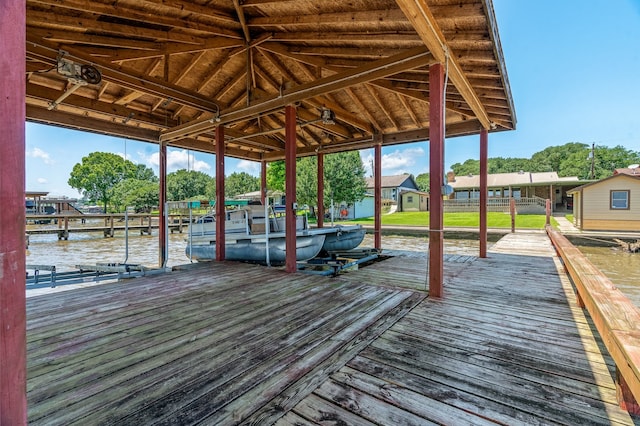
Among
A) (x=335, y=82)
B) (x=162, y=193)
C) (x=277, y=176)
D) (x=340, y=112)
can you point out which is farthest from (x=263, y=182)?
(x=277, y=176)

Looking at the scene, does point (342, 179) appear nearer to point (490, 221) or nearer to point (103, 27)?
point (490, 221)

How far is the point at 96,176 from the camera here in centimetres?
3672

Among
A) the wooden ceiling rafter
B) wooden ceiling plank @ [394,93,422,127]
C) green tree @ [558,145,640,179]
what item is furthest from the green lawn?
green tree @ [558,145,640,179]

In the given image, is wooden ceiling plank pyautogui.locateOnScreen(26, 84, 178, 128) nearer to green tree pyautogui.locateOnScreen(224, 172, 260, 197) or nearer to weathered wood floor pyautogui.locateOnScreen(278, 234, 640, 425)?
weathered wood floor pyautogui.locateOnScreen(278, 234, 640, 425)

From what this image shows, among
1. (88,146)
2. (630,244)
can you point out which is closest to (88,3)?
(630,244)

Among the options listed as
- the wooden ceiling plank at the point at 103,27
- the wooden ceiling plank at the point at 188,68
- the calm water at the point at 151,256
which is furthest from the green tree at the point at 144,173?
the wooden ceiling plank at the point at 103,27

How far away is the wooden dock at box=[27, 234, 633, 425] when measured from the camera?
152 centimetres

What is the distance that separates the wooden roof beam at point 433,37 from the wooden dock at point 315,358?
296 cm

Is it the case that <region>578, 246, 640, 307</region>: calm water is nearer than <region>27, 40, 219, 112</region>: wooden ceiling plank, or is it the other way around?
<region>27, 40, 219, 112</region>: wooden ceiling plank

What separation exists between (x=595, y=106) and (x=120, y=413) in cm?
5914

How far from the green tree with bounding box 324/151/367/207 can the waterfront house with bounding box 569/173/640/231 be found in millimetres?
12550

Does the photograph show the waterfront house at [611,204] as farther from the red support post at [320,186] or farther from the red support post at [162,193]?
the red support post at [162,193]

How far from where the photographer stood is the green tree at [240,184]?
48.7 meters

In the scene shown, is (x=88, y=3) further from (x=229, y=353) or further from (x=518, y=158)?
(x=518, y=158)
